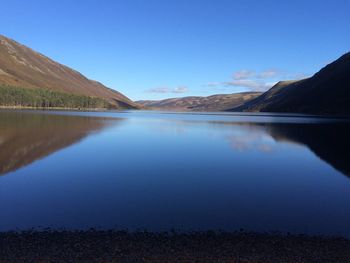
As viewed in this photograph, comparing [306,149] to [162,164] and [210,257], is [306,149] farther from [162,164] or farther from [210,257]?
[210,257]

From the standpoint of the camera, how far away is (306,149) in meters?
65.2

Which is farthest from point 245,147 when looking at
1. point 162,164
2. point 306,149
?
point 162,164

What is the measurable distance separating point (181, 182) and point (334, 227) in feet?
49.0

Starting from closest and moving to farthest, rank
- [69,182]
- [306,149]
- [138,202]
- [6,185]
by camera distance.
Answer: [138,202] < [6,185] < [69,182] < [306,149]

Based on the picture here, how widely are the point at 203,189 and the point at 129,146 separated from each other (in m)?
31.9

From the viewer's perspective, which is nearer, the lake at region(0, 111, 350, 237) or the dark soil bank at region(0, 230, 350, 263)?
the dark soil bank at region(0, 230, 350, 263)

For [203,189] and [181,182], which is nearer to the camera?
[203,189]

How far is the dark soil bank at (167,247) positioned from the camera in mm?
17078

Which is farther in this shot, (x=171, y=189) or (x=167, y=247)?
(x=171, y=189)

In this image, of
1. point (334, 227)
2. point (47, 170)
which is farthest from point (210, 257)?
point (47, 170)

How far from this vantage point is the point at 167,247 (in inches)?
733

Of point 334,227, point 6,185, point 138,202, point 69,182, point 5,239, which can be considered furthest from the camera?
point 69,182

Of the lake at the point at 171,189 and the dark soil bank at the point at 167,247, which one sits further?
the lake at the point at 171,189

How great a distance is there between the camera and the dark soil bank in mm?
17078
